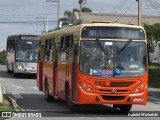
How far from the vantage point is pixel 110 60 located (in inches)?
666

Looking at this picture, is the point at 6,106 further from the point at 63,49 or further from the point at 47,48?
the point at 47,48

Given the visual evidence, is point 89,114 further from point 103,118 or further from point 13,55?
point 13,55

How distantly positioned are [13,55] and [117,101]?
25.9 meters

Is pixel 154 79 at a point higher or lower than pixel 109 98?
lower

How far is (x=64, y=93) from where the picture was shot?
18.7 metres

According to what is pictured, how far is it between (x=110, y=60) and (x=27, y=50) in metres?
24.1

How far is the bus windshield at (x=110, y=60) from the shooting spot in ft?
55.1

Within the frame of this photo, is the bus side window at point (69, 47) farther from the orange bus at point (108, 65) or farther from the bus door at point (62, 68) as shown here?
the bus door at point (62, 68)

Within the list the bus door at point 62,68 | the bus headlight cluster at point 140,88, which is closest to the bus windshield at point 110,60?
the bus headlight cluster at point 140,88

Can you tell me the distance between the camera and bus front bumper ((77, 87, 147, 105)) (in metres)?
16.6

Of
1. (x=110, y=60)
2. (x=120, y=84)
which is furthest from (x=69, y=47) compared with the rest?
(x=120, y=84)

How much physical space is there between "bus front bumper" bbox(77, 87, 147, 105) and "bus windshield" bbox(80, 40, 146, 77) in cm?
64

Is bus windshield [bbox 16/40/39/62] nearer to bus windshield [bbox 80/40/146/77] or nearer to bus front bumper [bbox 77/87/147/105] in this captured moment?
bus windshield [bbox 80/40/146/77]

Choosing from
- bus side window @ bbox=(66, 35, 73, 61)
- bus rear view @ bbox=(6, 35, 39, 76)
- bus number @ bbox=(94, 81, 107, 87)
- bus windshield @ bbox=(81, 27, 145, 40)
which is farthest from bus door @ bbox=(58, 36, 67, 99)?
bus rear view @ bbox=(6, 35, 39, 76)
